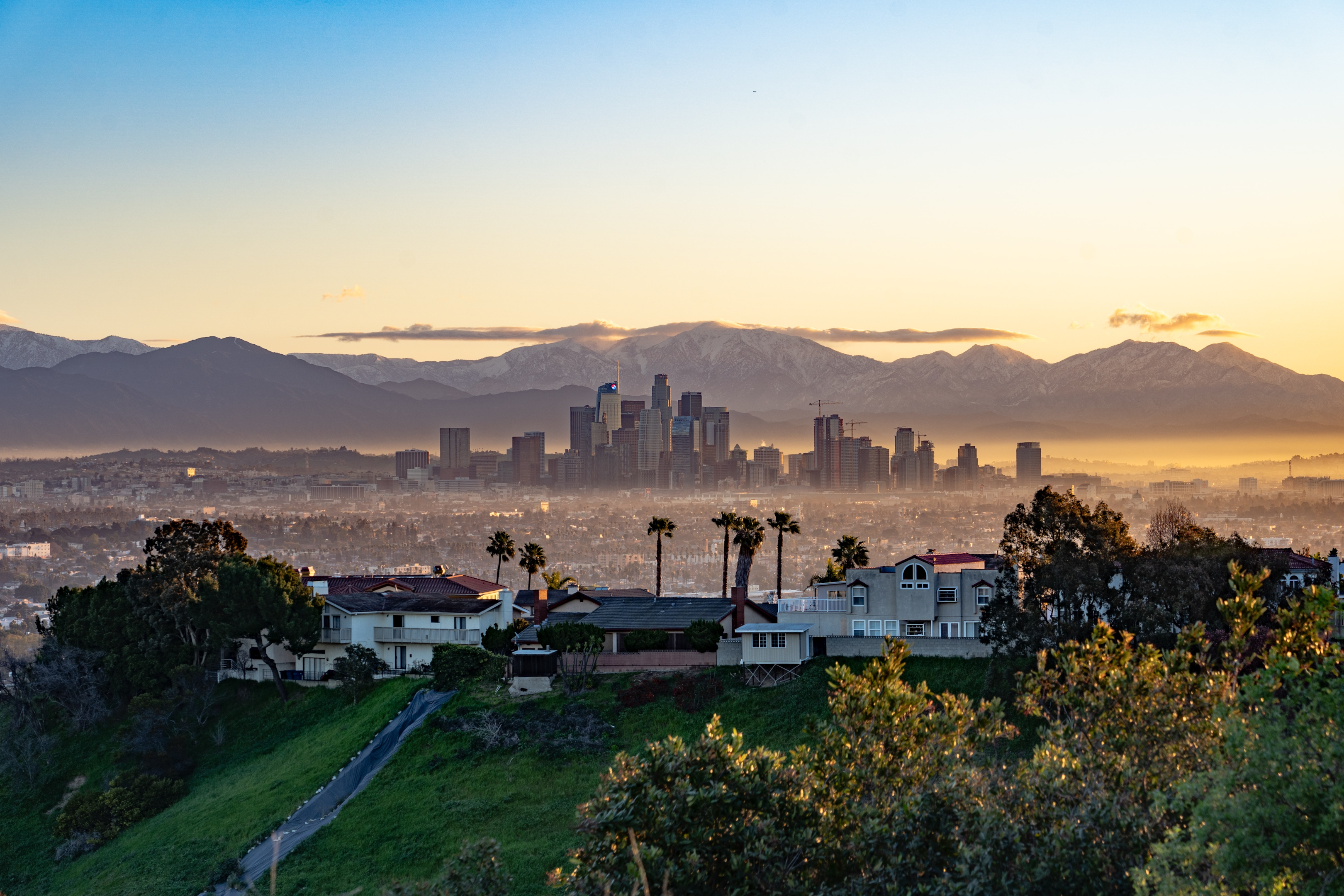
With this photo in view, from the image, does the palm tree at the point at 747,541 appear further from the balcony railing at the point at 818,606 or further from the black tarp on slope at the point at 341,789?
the black tarp on slope at the point at 341,789

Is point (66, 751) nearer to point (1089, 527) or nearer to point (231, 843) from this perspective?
point (231, 843)

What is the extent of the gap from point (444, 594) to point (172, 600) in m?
14.6

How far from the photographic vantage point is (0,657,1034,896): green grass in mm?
43000

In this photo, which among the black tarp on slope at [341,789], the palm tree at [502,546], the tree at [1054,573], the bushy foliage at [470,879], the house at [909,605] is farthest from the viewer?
the palm tree at [502,546]

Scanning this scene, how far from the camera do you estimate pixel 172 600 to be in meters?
67.6

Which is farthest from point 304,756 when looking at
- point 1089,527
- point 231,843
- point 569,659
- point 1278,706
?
point 1278,706

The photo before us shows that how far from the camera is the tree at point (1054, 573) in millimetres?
47875

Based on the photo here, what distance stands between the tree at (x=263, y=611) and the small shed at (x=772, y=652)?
79.4 ft

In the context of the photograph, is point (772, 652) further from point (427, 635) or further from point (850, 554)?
point (427, 635)

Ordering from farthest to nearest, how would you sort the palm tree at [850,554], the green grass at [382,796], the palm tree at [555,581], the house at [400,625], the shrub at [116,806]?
the palm tree at [555,581], the palm tree at [850,554], the house at [400,625], the shrub at [116,806], the green grass at [382,796]

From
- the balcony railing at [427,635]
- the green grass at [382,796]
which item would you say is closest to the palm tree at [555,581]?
the balcony railing at [427,635]

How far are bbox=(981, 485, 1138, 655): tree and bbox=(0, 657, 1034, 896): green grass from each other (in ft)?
9.51

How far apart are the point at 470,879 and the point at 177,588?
1866 inches

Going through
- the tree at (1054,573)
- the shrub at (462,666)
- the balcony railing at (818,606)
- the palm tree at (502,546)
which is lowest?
the shrub at (462,666)
